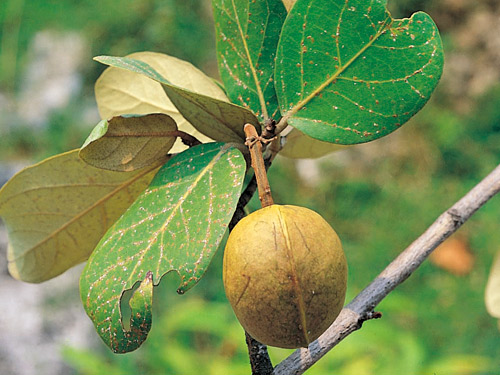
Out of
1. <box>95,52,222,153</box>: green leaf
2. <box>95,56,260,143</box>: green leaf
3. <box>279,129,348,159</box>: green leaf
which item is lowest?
<box>279,129,348,159</box>: green leaf

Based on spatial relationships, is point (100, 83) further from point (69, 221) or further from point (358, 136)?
point (358, 136)

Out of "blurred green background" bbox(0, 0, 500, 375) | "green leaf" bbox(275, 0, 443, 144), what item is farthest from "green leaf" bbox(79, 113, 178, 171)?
"blurred green background" bbox(0, 0, 500, 375)

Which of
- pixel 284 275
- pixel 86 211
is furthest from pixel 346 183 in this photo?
pixel 284 275

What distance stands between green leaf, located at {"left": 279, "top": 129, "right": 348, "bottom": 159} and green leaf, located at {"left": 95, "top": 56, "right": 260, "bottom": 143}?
123 mm

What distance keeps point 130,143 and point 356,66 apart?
0.18m

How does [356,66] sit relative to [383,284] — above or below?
above

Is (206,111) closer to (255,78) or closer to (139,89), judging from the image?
(255,78)

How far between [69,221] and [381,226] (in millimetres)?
2004

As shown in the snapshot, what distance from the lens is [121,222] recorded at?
423mm

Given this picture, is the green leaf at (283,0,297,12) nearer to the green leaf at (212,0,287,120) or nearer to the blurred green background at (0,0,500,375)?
the green leaf at (212,0,287,120)

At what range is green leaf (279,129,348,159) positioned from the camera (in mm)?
566

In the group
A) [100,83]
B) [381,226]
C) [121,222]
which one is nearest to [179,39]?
[381,226]

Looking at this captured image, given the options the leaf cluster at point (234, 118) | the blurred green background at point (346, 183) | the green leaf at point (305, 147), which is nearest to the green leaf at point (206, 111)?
the leaf cluster at point (234, 118)

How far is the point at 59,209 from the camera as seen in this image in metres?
0.52
